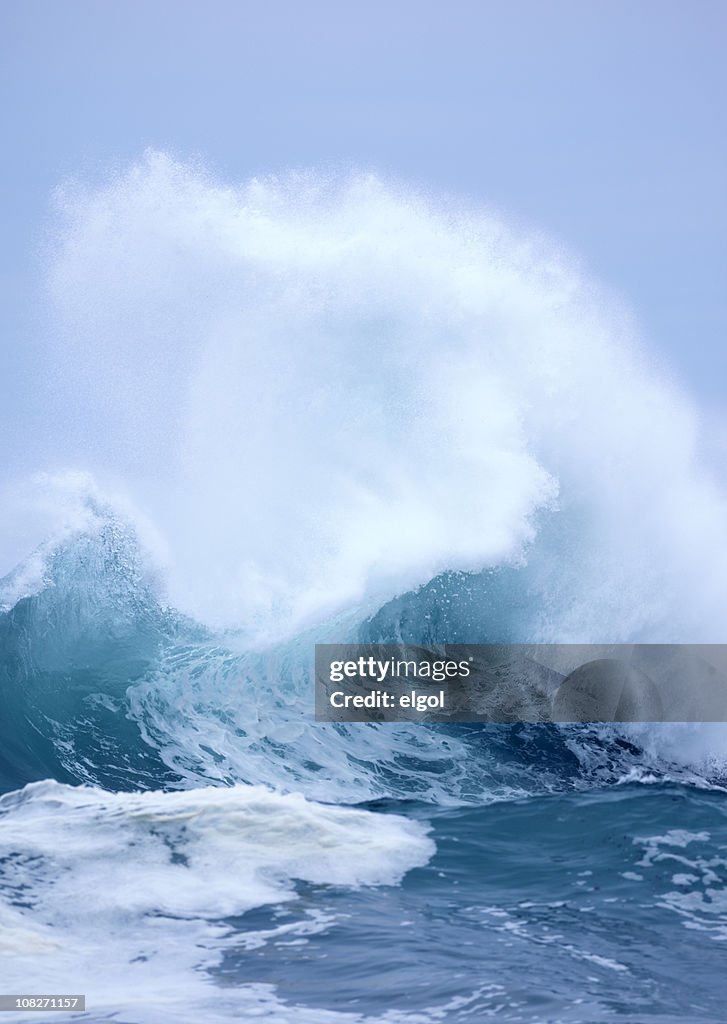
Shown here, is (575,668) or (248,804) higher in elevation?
(575,668)

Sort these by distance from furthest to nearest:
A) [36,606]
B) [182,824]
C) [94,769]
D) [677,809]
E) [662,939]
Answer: [36,606]
[94,769]
[677,809]
[182,824]
[662,939]

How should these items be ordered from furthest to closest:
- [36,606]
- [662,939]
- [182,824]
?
[36,606]
[182,824]
[662,939]

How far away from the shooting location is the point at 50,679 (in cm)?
1119

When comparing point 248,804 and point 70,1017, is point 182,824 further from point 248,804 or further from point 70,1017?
point 70,1017

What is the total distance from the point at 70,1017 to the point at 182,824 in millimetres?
2637

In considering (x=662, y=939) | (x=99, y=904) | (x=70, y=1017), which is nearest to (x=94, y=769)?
(x=99, y=904)

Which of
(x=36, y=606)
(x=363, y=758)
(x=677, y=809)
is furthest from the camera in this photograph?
(x=36, y=606)

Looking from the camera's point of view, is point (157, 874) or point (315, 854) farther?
point (315, 854)

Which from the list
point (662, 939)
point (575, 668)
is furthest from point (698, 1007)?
point (575, 668)

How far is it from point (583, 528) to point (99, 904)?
904cm

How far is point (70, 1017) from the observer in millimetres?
4043

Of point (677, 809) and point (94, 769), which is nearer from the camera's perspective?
point (677, 809)

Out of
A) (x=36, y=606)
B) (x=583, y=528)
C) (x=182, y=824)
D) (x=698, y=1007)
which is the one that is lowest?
(x=698, y=1007)

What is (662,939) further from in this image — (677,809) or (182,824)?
(182,824)
